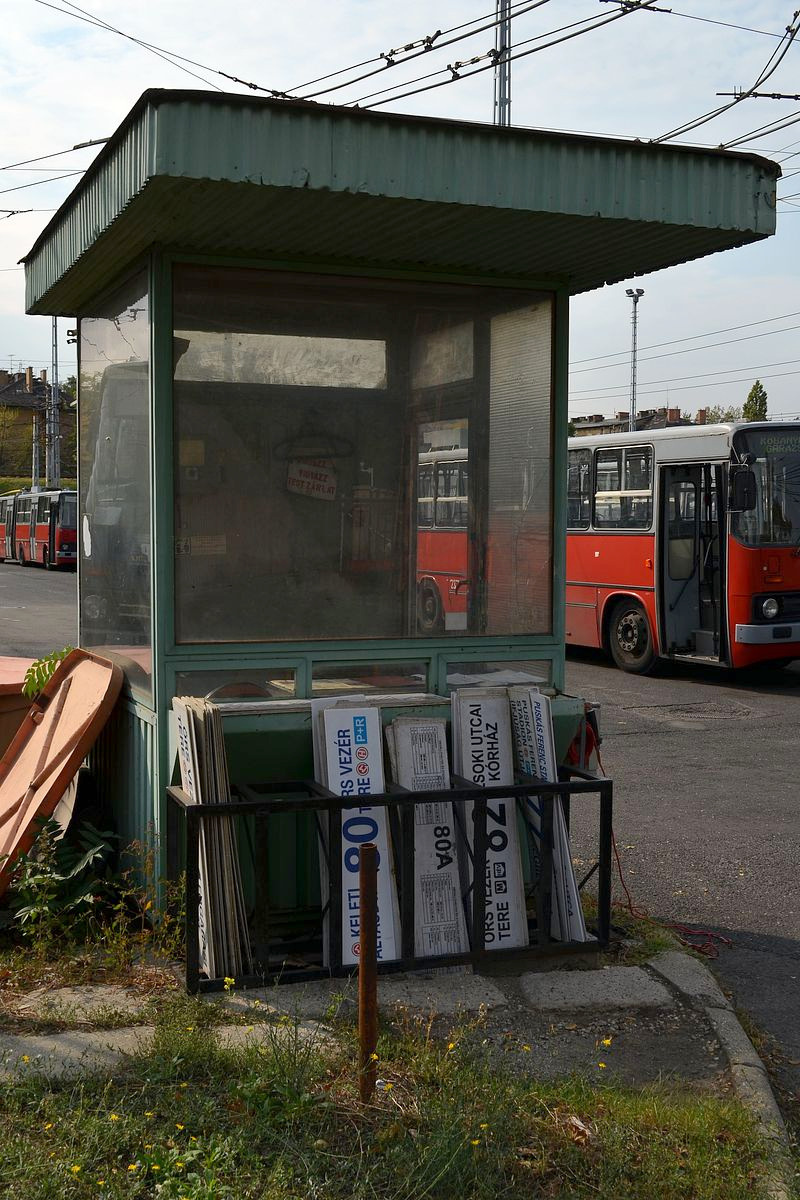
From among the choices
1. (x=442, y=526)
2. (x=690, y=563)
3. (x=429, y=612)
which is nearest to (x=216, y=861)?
(x=429, y=612)

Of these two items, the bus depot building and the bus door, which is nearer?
the bus depot building

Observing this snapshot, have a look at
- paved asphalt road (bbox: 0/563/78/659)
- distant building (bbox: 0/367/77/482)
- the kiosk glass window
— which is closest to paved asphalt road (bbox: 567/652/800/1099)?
the kiosk glass window

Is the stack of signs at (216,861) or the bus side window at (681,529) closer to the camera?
the stack of signs at (216,861)

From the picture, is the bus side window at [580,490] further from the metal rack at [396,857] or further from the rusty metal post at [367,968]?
the rusty metal post at [367,968]

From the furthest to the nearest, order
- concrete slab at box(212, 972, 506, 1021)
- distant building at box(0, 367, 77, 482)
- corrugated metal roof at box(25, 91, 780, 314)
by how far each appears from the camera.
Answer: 1. distant building at box(0, 367, 77, 482)
2. concrete slab at box(212, 972, 506, 1021)
3. corrugated metal roof at box(25, 91, 780, 314)

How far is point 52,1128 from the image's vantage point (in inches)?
138

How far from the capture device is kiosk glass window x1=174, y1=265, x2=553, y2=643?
5.46 m

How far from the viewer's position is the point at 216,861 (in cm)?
480

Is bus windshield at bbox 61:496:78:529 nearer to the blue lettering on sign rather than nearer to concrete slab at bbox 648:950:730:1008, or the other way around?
the blue lettering on sign

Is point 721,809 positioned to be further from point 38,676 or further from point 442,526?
point 38,676

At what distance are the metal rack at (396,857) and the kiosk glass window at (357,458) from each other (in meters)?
0.86

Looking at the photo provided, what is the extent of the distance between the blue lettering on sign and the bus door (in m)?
10.2

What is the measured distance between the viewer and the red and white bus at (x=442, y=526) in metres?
5.89

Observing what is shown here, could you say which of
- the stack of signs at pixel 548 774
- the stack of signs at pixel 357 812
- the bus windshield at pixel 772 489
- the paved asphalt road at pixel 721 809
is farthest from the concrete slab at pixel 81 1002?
the bus windshield at pixel 772 489
